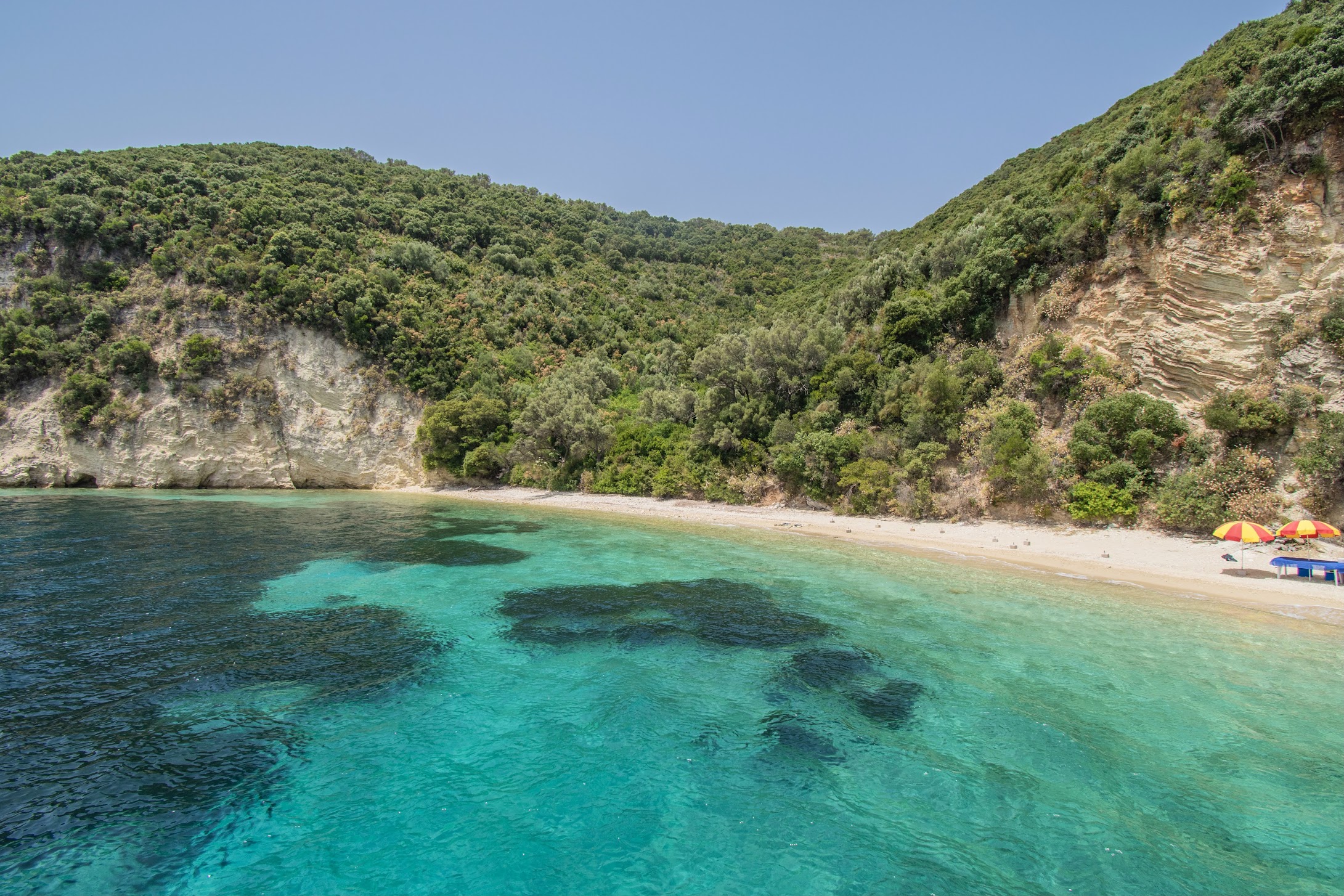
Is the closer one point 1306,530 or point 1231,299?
point 1306,530

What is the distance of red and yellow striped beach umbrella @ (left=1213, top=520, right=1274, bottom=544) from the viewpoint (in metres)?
14.8

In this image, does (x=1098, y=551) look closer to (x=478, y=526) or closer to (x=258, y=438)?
(x=478, y=526)

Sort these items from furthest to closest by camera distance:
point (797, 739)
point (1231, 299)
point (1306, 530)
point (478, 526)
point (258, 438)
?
point (258, 438), point (478, 526), point (1231, 299), point (1306, 530), point (797, 739)

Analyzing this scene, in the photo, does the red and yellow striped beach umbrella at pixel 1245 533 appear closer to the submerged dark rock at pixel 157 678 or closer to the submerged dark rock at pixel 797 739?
the submerged dark rock at pixel 797 739

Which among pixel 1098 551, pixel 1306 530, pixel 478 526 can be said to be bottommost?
pixel 478 526

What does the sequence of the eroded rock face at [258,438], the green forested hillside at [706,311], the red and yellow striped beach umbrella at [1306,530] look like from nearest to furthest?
the red and yellow striped beach umbrella at [1306,530] → the green forested hillside at [706,311] → the eroded rock face at [258,438]

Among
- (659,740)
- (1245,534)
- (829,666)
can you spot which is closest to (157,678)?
(659,740)

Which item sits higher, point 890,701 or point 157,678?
point 890,701

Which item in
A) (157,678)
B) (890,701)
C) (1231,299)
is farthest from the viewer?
(1231,299)

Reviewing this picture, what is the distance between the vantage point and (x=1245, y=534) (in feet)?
48.8

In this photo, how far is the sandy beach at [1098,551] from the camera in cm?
1457

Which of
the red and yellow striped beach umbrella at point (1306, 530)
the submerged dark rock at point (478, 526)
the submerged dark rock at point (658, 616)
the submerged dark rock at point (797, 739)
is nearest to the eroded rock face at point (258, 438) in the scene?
the submerged dark rock at point (478, 526)

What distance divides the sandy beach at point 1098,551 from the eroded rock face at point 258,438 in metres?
28.7

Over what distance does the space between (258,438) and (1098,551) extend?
5444cm
